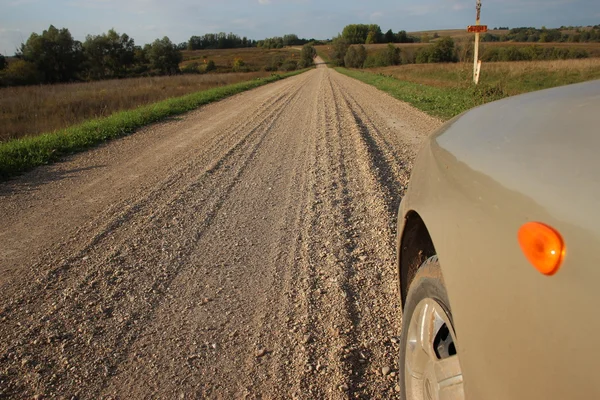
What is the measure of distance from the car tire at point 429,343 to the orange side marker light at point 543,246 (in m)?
0.53

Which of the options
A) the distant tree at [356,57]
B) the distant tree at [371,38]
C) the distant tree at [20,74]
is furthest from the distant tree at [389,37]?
the distant tree at [20,74]

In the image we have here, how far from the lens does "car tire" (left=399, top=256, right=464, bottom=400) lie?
1648mm

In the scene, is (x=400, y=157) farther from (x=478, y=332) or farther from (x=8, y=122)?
(x=8, y=122)

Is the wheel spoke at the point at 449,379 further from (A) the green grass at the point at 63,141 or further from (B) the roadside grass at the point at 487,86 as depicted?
(B) the roadside grass at the point at 487,86

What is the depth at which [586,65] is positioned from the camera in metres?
24.8

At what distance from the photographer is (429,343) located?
1864 mm

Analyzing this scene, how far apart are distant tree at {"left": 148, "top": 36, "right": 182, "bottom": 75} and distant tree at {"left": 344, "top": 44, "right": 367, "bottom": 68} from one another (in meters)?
33.4

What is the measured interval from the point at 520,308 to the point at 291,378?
183 centimetres

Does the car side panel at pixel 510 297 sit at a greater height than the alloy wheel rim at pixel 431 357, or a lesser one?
greater

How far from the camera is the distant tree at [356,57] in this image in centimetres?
8288

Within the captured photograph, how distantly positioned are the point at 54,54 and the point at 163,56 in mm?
17913

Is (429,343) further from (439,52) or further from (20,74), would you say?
(439,52)

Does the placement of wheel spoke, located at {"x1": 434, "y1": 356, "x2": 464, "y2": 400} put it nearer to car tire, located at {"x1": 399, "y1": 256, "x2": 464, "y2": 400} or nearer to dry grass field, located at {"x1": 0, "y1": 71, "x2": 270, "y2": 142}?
car tire, located at {"x1": 399, "y1": 256, "x2": 464, "y2": 400}

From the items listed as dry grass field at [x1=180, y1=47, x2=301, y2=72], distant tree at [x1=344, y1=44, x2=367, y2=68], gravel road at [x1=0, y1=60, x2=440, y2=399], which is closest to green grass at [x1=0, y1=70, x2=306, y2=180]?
gravel road at [x1=0, y1=60, x2=440, y2=399]
